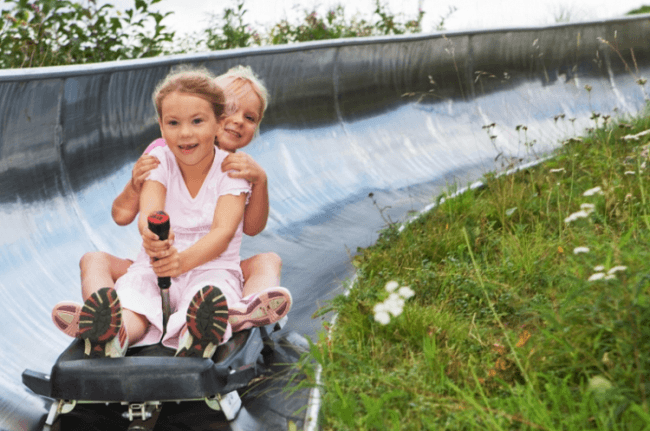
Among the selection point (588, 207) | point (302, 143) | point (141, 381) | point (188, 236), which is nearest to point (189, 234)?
point (188, 236)

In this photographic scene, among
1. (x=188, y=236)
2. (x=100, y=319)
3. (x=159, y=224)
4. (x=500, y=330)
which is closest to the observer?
(x=100, y=319)

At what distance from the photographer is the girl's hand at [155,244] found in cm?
251

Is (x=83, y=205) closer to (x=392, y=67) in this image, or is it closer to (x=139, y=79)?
(x=139, y=79)

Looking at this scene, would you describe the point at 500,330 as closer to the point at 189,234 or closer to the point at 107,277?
the point at 189,234

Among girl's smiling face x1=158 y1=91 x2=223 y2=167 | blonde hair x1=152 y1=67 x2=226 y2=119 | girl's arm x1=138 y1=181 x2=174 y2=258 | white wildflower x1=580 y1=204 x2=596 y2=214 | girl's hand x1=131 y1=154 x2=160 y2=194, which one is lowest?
white wildflower x1=580 y1=204 x2=596 y2=214

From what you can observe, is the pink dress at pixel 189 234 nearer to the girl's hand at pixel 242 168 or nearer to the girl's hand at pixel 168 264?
the girl's hand at pixel 242 168

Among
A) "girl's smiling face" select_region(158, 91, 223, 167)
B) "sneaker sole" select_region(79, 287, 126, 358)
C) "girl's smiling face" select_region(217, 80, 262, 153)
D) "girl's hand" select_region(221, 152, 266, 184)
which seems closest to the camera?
"sneaker sole" select_region(79, 287, 126, 358)

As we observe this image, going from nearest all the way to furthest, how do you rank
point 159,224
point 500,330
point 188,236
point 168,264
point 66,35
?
1. point 159,224
2. point 168,264
3. point 188,236
4. point 500,330
5. point 66,35

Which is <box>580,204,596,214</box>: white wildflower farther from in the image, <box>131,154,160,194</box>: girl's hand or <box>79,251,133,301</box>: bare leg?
<box>79,251,133,301</box>: bare leg

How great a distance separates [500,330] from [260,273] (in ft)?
3.43

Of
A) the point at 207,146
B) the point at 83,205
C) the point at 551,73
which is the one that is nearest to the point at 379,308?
the point at 207,146

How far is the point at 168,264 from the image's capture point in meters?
2.61

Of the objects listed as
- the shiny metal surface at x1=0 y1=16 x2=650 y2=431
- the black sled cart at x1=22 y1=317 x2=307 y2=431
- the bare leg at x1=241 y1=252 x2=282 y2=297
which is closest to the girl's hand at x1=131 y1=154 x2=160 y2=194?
the bare leg at x1=241 y1=252 x2=282 y2=297

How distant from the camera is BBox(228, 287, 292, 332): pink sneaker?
2664 mm
